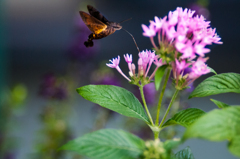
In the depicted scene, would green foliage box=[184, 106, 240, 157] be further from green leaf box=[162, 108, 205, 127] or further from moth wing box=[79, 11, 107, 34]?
moth wing box=[79, 11, 107, 34]

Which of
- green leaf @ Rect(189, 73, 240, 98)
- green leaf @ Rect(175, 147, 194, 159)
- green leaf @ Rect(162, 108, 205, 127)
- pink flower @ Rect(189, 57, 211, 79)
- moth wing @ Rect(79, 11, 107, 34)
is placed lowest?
green leaf @ Rect(175, 147, 194, 159)

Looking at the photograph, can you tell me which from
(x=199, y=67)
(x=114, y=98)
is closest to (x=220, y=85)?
(x=199, y=67)

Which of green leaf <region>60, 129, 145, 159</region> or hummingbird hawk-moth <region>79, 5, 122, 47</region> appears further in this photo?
hummingbird hawk-moth <region>79, 5, 122, 47</region>

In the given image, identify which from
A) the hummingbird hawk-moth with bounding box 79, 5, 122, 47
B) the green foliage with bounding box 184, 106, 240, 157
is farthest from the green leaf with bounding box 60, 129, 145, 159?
the hummingbird hawk-moth with bounding box 79, 5, 122, 47

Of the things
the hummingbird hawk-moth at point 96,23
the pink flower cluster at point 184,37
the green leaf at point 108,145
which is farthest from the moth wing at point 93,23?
the green leaf at point 108,145

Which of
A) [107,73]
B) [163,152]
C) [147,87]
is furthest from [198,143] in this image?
[163,152]

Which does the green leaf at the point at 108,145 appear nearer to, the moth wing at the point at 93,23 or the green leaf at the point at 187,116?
the green leaf at the point at 187,116
